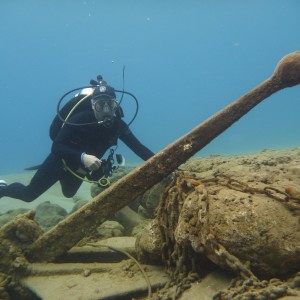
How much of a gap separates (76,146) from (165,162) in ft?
10.3

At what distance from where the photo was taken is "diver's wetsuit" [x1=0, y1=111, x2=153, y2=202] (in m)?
5.42

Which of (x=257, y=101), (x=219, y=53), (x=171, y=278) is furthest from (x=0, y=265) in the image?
(x=219, y=53)

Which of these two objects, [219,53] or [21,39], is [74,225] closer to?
[21,39]

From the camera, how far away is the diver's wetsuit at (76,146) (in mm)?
5418

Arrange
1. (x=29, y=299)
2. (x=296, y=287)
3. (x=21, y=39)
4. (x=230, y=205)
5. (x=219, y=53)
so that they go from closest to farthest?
(x=296, y=287), (x=230, y=205), (x=29, y=299), (x=21, y=39), (x=219, y=53)

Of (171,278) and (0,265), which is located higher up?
(0,265)

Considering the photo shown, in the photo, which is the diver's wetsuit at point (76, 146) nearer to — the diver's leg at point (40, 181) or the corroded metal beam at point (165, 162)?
the diver's leg at point (40, 181)

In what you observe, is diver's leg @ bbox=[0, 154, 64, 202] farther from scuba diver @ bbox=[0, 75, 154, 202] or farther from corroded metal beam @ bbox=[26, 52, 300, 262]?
corroded metal beam @ bbox=[26, 52, 300, 262]

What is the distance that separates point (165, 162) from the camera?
3.25 metres

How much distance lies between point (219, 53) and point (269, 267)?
563ft

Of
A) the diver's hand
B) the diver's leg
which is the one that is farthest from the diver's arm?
the diver's leg

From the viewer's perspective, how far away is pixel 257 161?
177 inches

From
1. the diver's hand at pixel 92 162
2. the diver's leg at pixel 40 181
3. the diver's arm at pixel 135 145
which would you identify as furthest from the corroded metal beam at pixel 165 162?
the diver's leg at pixel 40 181

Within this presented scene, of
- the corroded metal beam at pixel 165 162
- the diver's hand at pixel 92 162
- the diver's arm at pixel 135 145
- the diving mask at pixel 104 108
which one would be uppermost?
the diving mask at pixel 104 108
